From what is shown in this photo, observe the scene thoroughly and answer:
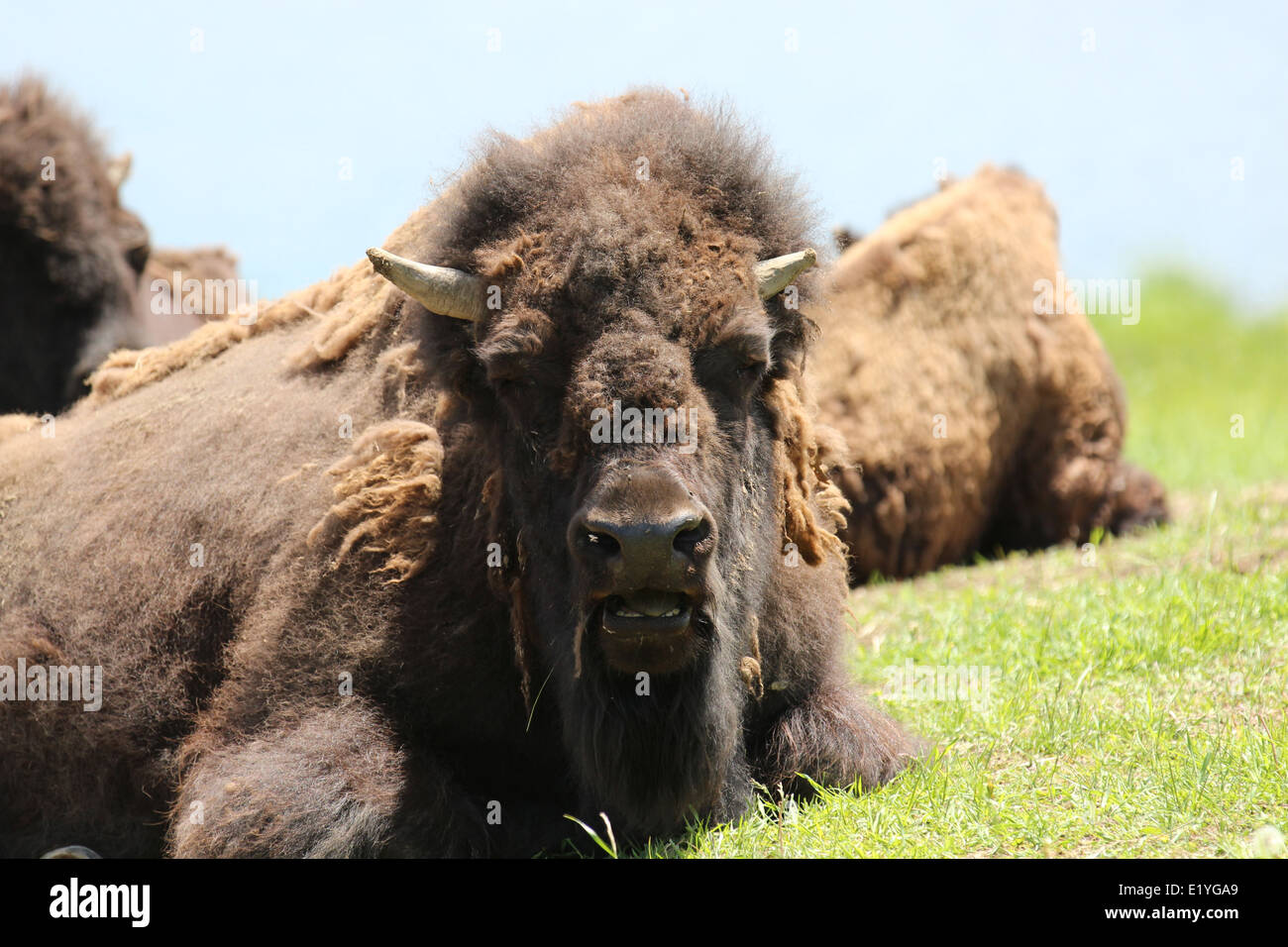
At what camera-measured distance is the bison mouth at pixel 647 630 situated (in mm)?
4008

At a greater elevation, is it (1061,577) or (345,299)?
(345,299)

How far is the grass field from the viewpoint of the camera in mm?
4250

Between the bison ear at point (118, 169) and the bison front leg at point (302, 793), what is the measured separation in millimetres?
6686

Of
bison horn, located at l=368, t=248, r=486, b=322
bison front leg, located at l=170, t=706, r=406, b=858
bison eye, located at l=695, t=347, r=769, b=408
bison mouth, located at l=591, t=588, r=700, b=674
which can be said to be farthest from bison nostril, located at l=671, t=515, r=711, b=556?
bison front leg, located at l=170, t=706, r=406, b=858

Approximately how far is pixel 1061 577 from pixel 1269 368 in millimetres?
14744

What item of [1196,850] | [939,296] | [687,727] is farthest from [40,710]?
[939,296]

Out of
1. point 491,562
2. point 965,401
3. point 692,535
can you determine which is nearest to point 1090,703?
point 692,535

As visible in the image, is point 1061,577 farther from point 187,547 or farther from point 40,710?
point 40,710

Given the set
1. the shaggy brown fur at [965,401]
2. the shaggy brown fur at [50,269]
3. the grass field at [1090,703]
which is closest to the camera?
the grass field at [1090,703]


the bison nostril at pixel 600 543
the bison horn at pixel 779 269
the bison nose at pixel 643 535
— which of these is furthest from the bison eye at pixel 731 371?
the bison nostril at pixel 600 543

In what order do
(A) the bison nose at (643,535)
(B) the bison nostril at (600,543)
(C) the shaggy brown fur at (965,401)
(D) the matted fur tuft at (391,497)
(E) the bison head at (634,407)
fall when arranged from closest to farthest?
(A) the bison nose at (643,535)
(B) the bison nostril at (600,543)
(E) the bison head at (634,407)
(D) the matted fur tuft at (391,497)
(C) the shaggy brown fur at (965,401)

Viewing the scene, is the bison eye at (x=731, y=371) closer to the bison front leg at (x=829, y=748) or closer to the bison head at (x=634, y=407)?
the bison head at (x=634, y=407)

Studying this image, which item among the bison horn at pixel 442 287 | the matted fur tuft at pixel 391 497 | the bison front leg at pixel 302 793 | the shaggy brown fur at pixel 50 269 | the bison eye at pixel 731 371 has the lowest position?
the bison front leg at pixel 302 793

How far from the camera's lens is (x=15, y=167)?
9648 mm
